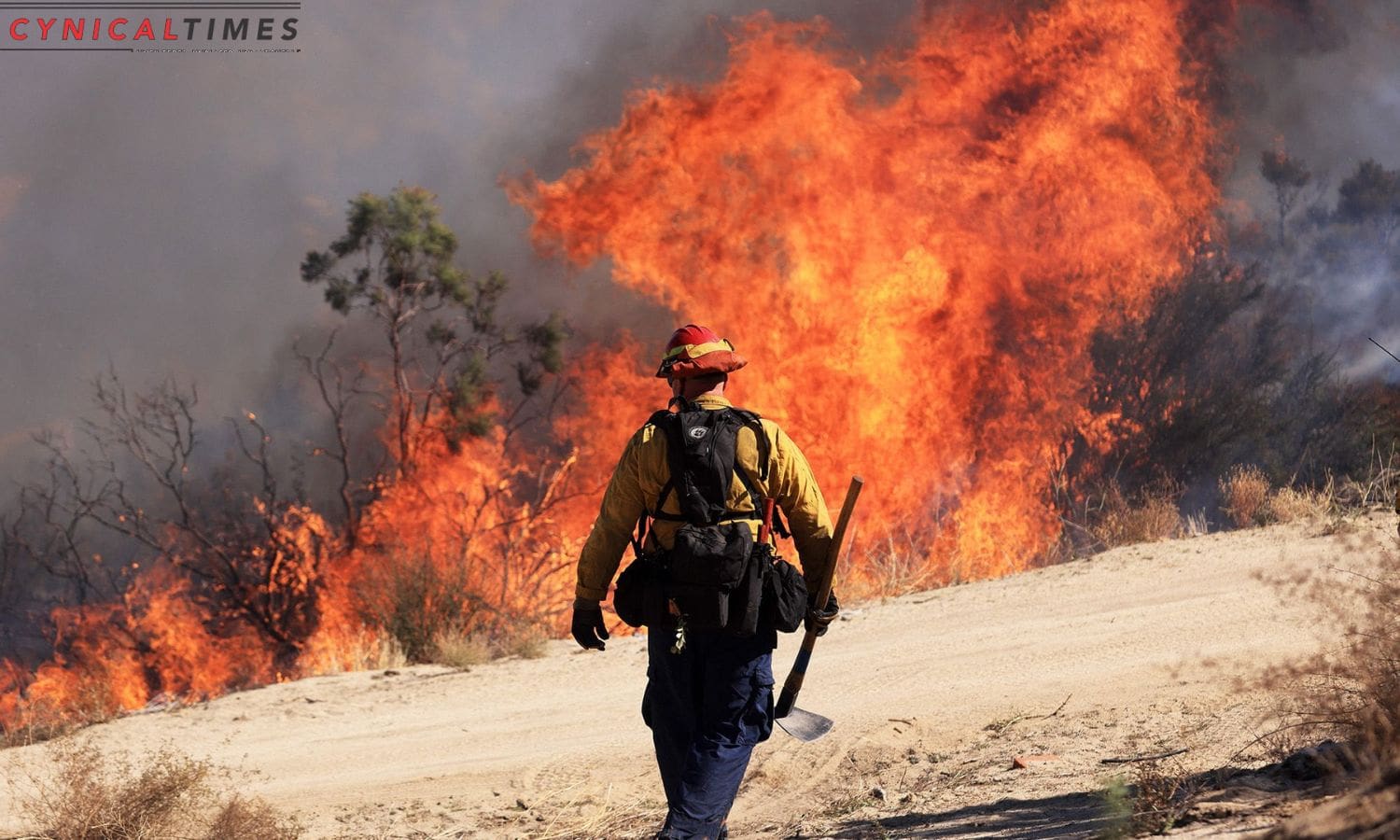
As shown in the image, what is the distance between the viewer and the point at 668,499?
417 cm

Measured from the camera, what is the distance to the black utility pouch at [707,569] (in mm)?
4012


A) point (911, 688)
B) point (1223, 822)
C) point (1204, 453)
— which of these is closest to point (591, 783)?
point (911, 688)

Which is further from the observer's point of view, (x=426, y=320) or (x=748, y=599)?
(x=426, y=320)

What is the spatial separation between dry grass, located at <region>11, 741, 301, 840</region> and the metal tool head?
2.57m

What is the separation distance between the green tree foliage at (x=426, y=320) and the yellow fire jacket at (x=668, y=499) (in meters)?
12.3

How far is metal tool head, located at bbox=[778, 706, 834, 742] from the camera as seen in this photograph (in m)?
4.56

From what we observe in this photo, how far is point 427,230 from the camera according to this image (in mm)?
16297

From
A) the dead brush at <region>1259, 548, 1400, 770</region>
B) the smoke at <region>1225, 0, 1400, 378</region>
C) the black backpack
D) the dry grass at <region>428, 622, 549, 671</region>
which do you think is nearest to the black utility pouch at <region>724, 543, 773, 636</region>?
the black backpack

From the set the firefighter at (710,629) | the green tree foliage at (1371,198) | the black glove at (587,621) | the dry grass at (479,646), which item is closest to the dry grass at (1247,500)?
the dry grass at (479,646)

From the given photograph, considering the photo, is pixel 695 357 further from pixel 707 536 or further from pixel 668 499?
pixel 707 536

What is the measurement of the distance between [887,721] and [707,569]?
280 centimetres

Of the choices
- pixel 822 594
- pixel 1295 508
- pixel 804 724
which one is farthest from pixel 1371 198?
pixel 822 594

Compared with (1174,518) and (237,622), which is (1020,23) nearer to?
(1174,518)

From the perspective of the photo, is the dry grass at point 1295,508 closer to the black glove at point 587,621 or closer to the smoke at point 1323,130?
the smoke at point 1323,130
